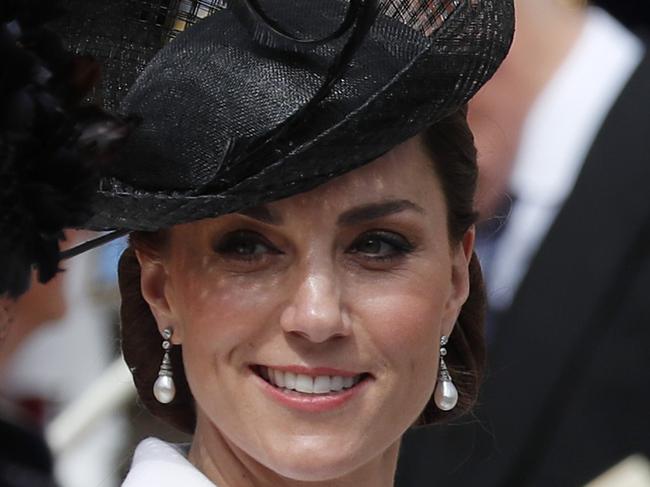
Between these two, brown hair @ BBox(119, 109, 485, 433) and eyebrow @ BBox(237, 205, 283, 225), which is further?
brown hair @ BBox(119, 109, 485, 433)

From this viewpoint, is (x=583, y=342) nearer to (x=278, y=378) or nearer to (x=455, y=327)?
(x=455, y=327)

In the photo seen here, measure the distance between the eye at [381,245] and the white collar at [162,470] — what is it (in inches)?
17.7

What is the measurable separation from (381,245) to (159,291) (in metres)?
0.37

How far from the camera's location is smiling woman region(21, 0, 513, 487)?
7.64 feet

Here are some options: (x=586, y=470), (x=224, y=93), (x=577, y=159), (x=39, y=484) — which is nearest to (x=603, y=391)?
(x=586, y=470)

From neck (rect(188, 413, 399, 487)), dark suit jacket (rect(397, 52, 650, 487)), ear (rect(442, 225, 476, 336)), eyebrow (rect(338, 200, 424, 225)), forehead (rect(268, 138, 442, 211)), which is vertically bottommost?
dark suit jacket (rect(397, 52, 650, 487))

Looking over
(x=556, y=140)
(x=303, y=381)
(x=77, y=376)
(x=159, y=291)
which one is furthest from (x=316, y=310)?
(x=77, y=376)

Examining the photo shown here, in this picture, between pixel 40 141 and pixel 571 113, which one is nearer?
pixel 40 141

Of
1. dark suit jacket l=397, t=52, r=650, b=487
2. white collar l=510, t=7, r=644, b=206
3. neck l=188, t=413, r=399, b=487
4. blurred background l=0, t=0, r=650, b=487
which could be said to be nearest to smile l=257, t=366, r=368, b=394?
neck l=188, t=413, r=399, b=487

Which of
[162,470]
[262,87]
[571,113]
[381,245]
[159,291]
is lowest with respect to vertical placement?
[162,470]

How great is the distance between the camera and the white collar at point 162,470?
2.60m

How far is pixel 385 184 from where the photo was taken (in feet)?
8.17

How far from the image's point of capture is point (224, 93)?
7.81 ft

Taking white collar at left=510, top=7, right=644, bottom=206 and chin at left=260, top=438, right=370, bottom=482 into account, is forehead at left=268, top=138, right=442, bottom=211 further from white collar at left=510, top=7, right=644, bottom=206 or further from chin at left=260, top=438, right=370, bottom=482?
white collar at left=510, top=7, right=644, bottom=206
